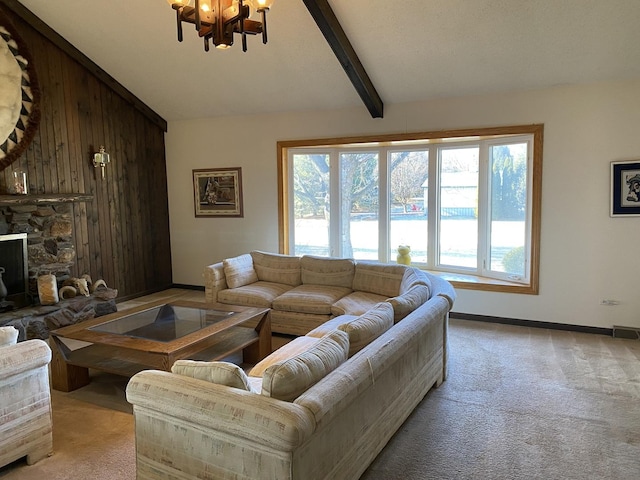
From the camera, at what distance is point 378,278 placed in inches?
185

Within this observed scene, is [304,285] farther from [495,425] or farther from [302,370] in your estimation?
[302,370]

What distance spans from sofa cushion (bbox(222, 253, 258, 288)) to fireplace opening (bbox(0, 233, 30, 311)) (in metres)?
2.10

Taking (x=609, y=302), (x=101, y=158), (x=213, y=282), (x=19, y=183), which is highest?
(x=101, y=158)

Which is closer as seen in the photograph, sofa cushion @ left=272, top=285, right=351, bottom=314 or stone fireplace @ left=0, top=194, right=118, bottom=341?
sofa cushion @ left=272, top=285, right=351, bottom=314

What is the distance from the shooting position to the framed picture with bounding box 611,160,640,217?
438cm

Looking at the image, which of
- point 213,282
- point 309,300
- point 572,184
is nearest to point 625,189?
point 572,184

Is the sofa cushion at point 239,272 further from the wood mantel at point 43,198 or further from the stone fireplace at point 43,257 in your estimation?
the wood mantel at point 43,198

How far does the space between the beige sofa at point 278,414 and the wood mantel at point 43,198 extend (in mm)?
3607

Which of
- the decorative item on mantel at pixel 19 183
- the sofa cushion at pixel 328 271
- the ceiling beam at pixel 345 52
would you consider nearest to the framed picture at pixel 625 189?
the ceiling beam at pixel 345 52

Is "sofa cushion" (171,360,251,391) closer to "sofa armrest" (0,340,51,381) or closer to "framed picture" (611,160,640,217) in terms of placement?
"sofa armrest" (0,340,51,381)

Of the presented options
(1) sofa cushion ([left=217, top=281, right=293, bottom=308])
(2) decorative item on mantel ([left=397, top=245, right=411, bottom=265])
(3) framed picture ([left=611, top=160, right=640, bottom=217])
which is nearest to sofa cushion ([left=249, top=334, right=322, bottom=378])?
(1) sofa cushion ([left=217, top=281, right=293, bottom=308])

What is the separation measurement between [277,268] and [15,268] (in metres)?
2.75

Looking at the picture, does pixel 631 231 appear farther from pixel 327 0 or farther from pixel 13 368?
pixel 13 368

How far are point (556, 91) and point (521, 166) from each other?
32.6 inches
